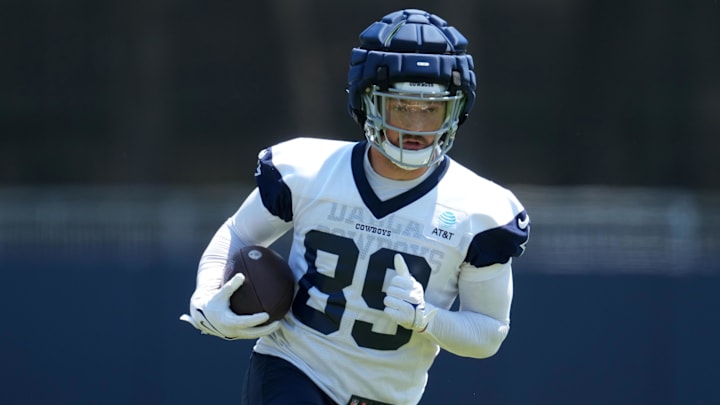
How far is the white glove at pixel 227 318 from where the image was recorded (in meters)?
3.14

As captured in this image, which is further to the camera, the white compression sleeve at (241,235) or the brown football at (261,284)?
the white compression sleeve at (241,235)

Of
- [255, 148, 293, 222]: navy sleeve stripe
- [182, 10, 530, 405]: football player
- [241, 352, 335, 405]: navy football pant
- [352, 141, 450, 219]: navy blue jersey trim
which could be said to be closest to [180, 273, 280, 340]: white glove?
Result: [182, 10, 530, 405]: football player

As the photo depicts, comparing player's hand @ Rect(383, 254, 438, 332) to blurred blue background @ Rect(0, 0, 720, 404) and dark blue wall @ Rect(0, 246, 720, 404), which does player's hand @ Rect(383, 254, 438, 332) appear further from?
blurred blue background @ Rect(0, 0, 720, 404)

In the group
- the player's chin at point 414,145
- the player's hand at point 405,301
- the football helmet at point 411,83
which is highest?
the football helmet at point 411,83

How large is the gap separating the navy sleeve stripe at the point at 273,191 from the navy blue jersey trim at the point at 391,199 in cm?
20

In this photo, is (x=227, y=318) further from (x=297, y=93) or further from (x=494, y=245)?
(x=297, y=93)

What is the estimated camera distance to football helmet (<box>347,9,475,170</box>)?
10.4ft

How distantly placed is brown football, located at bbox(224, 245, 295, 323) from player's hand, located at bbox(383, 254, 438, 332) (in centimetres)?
29

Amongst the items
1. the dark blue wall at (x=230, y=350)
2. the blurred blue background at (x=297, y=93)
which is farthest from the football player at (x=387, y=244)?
the blurred blue background at (x=297, y=93)

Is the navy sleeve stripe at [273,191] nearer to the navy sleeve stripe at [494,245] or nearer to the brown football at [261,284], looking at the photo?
the brown football at [261,284]

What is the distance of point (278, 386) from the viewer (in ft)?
10.5
